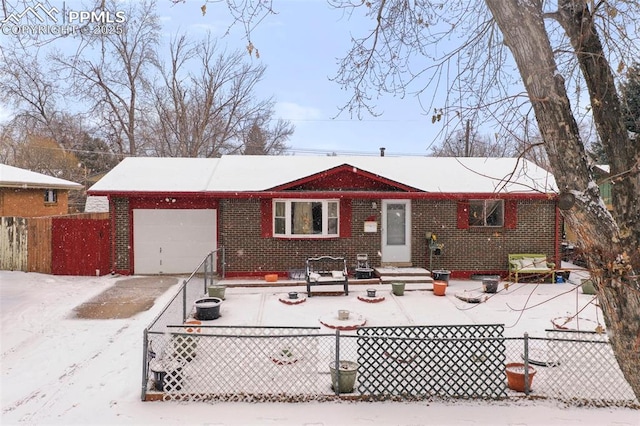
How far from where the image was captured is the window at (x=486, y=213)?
1504 centimetres

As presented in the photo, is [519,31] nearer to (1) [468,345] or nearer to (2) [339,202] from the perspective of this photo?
(1) [468,345]

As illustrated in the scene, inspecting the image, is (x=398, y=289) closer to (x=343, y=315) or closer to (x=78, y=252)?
(x=343, y=315)

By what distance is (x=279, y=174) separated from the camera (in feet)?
51.6

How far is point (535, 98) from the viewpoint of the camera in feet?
11.5

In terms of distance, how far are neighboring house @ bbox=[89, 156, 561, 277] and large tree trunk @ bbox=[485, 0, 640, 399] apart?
10228 millimetres

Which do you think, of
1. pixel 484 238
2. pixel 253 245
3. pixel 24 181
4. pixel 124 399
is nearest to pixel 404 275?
pixel 484 238

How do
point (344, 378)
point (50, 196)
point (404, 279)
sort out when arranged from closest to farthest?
point (344, 378), point (404, 279), point (50, 196)

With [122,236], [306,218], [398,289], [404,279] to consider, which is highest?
[306,218]

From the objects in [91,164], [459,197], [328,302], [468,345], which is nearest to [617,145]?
[468,345]

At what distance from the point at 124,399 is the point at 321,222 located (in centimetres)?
924

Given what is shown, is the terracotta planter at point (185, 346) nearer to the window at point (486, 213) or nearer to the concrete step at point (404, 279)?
the concrete step at point (404, 279)

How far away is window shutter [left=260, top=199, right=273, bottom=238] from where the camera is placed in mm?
14234

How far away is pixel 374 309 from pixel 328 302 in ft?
4.33

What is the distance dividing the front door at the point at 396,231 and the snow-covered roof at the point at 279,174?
0.87m
